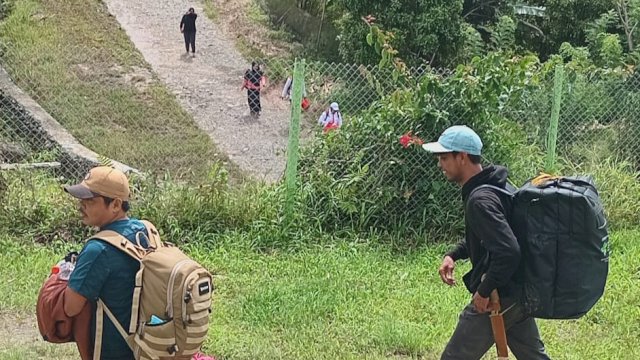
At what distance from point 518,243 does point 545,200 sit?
21 cm

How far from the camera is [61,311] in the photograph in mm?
2973

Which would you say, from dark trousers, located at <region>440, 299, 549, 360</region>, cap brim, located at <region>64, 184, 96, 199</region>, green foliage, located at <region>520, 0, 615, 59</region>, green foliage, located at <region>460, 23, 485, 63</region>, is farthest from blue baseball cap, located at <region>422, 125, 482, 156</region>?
green foliage, located at <region>520, 0, 615, 59</region>

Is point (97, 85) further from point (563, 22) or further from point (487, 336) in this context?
point (487, 336)

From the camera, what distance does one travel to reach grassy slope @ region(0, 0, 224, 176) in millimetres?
13562

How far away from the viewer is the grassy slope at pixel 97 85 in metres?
13.6

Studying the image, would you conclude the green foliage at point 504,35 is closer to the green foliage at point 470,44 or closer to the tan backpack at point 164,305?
the green foliage at point 470,44

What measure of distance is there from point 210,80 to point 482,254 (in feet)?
55.1

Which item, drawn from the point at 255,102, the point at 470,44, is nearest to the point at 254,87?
the point at 255,102

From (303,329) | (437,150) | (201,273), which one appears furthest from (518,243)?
(303,329)

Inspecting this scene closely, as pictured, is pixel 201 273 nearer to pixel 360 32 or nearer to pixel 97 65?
pixel 360 32

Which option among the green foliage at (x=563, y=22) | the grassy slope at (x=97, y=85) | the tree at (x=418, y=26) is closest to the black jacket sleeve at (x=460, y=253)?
the grassy slope at (x=97, y=85)

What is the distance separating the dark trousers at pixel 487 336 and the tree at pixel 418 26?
1272 centimetres

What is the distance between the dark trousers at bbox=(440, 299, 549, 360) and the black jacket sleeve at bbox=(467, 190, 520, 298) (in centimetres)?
26

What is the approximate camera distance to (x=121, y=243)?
296 cm
